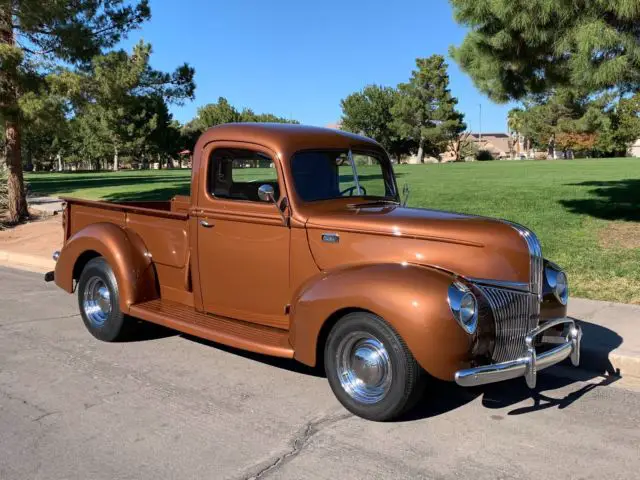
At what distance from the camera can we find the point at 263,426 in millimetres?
3938

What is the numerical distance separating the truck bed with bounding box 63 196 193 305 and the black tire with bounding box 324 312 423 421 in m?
1.76

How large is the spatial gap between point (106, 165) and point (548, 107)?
70300 mm

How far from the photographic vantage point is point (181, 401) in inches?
173

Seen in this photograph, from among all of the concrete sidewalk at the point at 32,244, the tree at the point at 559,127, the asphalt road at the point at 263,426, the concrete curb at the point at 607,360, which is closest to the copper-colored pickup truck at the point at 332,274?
the asphalt road at the point at 263,426

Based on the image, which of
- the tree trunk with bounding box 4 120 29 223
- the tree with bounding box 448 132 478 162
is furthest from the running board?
the tree with bounding box 448 132 478 162

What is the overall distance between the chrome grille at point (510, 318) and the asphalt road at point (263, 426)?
54cm

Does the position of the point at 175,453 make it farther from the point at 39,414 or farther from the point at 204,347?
the point at 204,347

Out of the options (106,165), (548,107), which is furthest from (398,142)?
(106,165)

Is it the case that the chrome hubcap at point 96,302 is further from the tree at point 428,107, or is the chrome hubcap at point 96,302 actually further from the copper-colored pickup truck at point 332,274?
the tree at point 428,107

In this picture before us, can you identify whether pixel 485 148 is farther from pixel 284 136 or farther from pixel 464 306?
pixel 464 306

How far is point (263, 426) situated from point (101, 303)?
2.73m

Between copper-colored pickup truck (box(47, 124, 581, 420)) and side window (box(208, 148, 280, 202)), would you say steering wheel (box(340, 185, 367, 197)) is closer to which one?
copper-colored pickup truck (box(47, 124, 581, 420))

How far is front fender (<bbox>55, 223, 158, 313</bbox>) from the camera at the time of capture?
17.8 feet

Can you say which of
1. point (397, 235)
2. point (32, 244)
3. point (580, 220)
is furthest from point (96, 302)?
point (580, 220)
